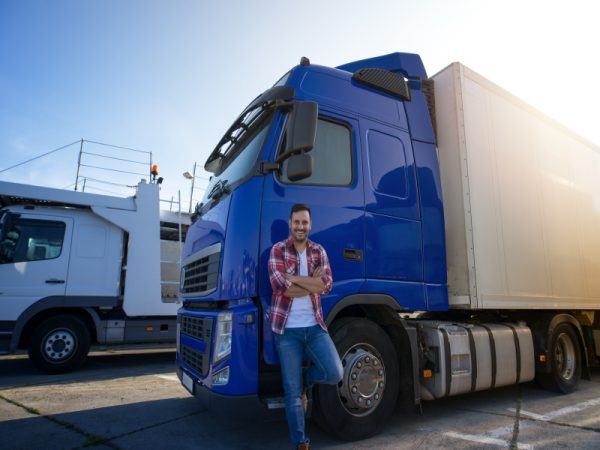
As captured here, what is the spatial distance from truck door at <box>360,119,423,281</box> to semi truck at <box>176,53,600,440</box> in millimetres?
15

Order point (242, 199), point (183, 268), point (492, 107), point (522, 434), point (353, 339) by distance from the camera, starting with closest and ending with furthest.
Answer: point (242, 199)
point (353, 339)
point (522, 434)
point (183, 268)
point (492, 107)

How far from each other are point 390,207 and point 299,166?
1.22m

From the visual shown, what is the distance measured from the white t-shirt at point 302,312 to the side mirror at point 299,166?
25.5 inches

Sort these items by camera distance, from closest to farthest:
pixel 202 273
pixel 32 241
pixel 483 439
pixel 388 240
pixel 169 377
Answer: pixel 483 439
pixel 202 273
pixel 388 240
pixel 169 377
pixel 32 241

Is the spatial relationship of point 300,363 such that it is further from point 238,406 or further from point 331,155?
point 331,155

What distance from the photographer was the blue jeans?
278cm

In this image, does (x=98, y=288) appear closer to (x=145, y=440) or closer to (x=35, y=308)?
(x=35, y=308)

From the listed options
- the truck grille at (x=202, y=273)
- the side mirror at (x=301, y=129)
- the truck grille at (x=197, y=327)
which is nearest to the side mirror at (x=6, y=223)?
the truck grille at (x=202, y=273)

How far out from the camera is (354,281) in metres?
3.48

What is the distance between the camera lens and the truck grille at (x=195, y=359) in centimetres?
315

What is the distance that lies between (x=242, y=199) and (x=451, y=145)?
269 cm

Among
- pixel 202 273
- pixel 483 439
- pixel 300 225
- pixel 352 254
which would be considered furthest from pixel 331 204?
pixel 483 439

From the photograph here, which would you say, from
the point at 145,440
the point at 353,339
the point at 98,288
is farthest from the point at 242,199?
the point at 98,288

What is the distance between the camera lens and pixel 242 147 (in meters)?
3.95
